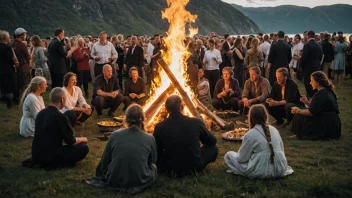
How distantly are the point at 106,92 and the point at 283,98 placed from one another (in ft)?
19.2

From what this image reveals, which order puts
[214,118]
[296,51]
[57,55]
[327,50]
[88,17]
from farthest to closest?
[88,17] < [296,51] < [327,50] < [57,55] < [214,118]

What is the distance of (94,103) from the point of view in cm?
1214

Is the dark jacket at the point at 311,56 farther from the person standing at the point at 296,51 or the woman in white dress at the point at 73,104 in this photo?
the woman in white dress at the point at 73,104

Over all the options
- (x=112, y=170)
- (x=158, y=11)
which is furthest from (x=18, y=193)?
(x=158, y=11)

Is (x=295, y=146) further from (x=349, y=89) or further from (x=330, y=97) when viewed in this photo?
(x=349, y=89)

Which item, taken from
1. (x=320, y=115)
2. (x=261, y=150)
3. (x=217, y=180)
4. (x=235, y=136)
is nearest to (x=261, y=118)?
(x=261, y=150)

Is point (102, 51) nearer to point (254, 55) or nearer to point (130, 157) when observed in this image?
point (254, 55)

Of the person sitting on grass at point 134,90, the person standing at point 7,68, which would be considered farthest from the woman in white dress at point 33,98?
the person standing at point 7,68

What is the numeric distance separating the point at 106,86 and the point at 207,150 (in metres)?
6.36

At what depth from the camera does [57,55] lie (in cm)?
1363

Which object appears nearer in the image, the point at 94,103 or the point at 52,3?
the point at 94,103

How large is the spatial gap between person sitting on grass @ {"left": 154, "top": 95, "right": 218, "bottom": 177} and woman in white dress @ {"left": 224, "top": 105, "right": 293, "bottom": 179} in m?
0.75

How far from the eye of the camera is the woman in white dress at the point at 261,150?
6234 millimetres

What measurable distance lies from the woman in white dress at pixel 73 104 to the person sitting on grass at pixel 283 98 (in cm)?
555
